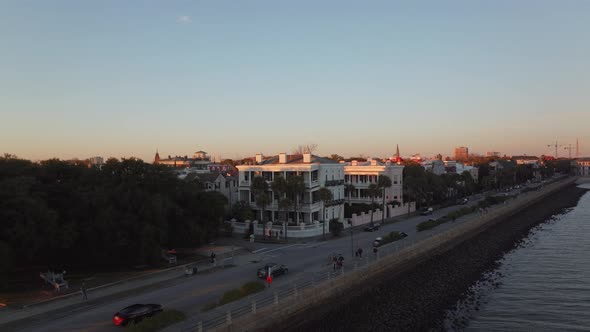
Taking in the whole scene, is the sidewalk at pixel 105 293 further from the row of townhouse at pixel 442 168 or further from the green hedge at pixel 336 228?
the row of townhouse at pixel 442 168

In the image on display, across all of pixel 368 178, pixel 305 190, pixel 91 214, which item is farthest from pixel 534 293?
pixel 368 178

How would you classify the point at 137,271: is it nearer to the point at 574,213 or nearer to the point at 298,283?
the point at 298,283

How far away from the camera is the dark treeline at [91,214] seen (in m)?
34.2

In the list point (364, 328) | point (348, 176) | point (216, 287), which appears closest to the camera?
point (364, 328)

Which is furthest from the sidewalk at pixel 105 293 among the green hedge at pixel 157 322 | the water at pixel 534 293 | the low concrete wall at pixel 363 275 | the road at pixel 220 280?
the water at pixel 534 293

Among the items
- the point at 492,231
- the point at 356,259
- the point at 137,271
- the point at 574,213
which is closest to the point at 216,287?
the point at 137,271

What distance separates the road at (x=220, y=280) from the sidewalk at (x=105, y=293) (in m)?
0.67

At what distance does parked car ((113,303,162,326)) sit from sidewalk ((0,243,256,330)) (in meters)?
4.91

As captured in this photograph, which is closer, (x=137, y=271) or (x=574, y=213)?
(x=137, y=271)

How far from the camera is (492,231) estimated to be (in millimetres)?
72375

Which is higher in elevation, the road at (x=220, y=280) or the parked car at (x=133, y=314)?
the parked car at (x=133, y=314)

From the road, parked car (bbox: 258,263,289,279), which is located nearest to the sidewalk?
the road

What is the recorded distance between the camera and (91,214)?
4166 centimetres

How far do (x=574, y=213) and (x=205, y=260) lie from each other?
85210 millimetres
